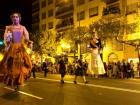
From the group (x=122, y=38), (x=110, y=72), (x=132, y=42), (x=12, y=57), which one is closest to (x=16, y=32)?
(x=12, y=57)

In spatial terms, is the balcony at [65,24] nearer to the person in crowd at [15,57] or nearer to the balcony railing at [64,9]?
the balcony railing at [64,9]

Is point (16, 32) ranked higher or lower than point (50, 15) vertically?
lower

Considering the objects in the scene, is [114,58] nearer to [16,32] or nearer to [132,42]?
[132,42]

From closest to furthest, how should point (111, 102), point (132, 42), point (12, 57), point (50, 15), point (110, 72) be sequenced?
point (12, 57), point (111, 102), point (110, 72), point (132, 42), point (50, 15)

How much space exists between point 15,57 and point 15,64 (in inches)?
6.4

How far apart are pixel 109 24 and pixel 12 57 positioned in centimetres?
4273

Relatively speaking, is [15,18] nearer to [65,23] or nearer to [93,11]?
[93,11]

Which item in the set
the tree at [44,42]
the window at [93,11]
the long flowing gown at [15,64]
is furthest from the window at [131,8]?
the long flowing gown at [15,64]

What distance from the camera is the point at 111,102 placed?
13.6 m

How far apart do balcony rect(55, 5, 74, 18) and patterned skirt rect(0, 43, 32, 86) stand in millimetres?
63423

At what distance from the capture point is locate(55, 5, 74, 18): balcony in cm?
7397

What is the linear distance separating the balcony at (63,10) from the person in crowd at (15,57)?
207 feet

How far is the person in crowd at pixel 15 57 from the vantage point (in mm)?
9969

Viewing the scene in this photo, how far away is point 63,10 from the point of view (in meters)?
78.2
